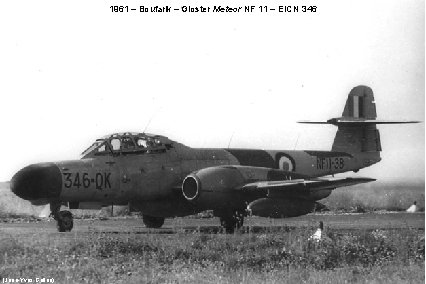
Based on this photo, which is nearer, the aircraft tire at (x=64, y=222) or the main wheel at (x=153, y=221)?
the aircraft tire at (x=64, y=222)

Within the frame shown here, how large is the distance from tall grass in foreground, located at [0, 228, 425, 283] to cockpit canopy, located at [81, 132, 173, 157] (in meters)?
3.95

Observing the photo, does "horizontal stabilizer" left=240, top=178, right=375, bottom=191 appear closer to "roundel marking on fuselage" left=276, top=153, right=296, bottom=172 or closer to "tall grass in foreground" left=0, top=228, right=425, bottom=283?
"tall grass in foreground" left=0, top=228, right=425, bottom=283

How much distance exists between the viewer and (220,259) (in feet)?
39.9

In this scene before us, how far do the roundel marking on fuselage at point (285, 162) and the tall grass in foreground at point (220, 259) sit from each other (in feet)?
25.7

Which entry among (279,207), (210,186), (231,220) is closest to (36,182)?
(210,186)

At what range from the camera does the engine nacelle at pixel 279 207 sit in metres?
17.4

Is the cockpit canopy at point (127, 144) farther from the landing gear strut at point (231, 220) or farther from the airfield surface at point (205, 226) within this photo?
the landing gear strut at point (231, 220)

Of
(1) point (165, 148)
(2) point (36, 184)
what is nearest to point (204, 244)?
(2) point (36, 184)

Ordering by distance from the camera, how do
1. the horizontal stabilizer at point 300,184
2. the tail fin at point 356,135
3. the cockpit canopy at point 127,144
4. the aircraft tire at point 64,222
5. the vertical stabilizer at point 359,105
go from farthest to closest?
1. the vertical stabilizer at point 359,105
2. the tail fin at point 356,135
3. the cockpit canopy at point 127,144
4. the horizontal stabilizer at point 300,184
5. the aircraft tire at point 64,222

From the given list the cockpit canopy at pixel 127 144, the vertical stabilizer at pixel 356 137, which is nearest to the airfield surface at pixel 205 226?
the cockpit canopy at pixel 127 144

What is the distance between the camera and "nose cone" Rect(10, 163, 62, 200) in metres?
16.0

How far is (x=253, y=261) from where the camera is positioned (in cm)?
1194

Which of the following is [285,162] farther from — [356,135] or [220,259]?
[220,259]

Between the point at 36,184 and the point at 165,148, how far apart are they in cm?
422
